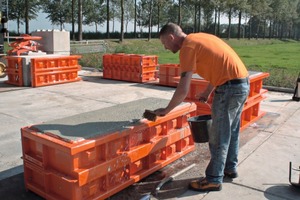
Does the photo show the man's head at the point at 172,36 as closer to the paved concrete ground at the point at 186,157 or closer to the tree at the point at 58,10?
the paved concrete ground at the point at 186,157

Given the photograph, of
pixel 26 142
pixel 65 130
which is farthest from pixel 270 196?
pixel 26 142

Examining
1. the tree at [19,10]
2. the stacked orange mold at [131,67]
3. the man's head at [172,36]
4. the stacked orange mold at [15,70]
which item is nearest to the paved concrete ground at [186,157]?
the stacked orange mold at [15,70]

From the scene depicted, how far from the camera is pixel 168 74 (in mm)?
12227

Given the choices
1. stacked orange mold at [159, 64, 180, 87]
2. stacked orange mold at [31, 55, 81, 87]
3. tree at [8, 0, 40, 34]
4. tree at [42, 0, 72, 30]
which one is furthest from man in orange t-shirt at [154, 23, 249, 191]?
tree at [42, 0, 72, 30]

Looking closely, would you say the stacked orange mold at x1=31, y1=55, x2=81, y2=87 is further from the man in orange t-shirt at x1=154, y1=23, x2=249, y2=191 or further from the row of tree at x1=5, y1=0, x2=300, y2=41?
the row of tree at x1=5, y1=0, x2=300, y2=41

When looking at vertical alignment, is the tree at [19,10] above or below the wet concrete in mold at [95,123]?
above

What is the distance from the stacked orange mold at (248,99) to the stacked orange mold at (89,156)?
2184mm

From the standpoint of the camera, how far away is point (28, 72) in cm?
1214

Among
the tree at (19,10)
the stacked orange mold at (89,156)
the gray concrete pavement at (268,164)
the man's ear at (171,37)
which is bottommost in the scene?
the gray concrete pavement at (268,164)

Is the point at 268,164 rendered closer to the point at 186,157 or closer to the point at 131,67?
the point at 186,157

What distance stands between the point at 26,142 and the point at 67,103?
17.8ft

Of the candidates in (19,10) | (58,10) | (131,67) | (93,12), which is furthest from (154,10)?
(131,67)

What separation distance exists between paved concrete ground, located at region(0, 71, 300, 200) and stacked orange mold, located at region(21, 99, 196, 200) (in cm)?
25

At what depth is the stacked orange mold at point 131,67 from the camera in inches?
522
